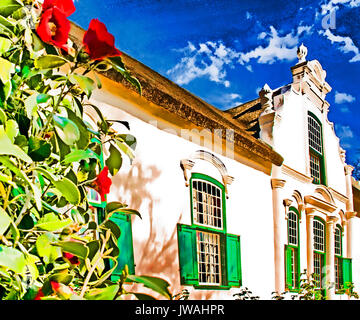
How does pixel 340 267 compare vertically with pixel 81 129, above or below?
below

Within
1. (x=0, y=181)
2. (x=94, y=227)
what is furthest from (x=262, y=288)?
(x=0, y=181)

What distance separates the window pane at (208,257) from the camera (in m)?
6.08

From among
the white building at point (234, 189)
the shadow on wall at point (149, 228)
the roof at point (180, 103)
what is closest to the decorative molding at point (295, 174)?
the white building at point (234, 189)

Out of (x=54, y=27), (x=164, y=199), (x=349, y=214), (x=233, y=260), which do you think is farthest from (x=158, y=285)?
(x=349, y=214)

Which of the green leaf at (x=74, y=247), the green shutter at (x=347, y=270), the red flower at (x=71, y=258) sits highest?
the green leaf at (x=74, y=247)

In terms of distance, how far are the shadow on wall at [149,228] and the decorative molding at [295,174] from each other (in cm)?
348

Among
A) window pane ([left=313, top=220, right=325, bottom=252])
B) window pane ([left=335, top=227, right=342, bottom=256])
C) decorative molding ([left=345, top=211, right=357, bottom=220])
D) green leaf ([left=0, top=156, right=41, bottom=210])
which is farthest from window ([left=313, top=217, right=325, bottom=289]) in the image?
green leaf ([left=0, top=156, right=41, bottom=210])

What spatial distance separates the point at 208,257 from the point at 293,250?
304 cm

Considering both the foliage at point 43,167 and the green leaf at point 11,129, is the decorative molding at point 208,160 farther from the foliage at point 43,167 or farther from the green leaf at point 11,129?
the green leaf at point 11,129

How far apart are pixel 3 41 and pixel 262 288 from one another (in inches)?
263

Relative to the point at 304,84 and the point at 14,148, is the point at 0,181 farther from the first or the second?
the point at 304,84

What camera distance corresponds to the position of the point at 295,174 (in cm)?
880

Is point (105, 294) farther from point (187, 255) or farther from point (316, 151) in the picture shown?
point (316, 151)

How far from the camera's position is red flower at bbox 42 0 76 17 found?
1685 millimetres
